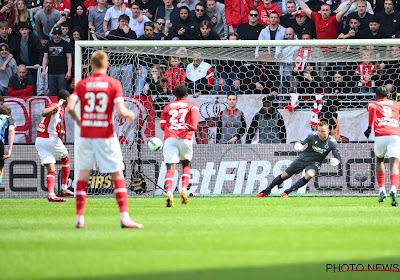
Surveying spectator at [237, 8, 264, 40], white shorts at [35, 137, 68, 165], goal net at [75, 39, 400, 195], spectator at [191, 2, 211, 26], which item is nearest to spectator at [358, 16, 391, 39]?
goal net at [75, 39, 400, 195]

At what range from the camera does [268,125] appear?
1717 cm

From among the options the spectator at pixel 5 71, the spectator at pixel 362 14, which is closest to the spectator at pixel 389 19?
the spectator at pixel 362 14

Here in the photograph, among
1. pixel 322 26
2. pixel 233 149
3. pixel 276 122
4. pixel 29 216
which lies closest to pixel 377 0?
pixel 322 26

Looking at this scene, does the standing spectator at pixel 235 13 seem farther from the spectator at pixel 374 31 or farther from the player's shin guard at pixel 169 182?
the player's shin guard at pixel 169 182

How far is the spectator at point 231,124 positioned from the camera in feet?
56.2

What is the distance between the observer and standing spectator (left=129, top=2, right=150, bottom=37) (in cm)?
2017

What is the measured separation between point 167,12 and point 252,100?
482cm

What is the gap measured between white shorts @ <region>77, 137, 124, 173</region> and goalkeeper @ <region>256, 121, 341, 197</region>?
7.99 meters

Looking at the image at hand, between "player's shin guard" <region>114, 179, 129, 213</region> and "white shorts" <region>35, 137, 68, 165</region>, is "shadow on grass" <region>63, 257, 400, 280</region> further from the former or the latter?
"white shorts" <region>35, 137, 68, 165</region>

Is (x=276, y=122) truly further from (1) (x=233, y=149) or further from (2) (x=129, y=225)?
(2) (x=129, y=225)

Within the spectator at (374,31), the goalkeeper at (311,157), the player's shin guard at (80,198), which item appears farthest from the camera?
the spectator at (374,31)

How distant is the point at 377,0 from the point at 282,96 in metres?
4.55

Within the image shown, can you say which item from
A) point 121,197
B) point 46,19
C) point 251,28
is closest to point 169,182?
A: point 121,197

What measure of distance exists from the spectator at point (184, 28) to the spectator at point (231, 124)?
3026 millimetres
